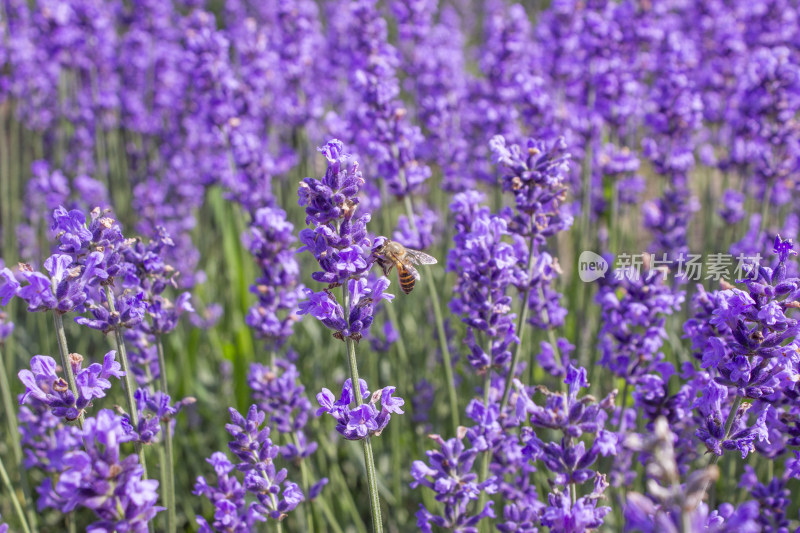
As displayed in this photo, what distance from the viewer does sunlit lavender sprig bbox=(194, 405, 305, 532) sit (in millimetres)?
1877

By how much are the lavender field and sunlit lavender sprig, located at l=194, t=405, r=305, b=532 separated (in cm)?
1

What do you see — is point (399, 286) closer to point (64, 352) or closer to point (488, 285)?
point (488, 285)

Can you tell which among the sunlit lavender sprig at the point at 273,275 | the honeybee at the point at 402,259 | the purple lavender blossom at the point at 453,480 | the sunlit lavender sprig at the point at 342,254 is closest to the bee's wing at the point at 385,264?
the honeybee at the point at 402,259

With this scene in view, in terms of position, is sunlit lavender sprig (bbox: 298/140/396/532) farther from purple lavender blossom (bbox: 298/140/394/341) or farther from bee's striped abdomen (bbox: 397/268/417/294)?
bee's striped abdomen (bbox: 397/268/417/294)

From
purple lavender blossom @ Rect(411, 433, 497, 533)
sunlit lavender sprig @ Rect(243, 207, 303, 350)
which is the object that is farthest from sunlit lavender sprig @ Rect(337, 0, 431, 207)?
purple lavender blossom @ Rect(411, 433, 497, 533)

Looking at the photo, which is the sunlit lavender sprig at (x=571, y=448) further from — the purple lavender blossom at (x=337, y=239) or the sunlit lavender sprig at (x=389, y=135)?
the sunlit lavender sprig at (x=389, y=135)

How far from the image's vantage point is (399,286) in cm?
373

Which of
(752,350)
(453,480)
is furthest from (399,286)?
(752,350)

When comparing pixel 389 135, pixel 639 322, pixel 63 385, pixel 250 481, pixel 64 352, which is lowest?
pixel 250 481

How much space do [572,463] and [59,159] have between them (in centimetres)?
534

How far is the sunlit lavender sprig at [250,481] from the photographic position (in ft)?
6.16

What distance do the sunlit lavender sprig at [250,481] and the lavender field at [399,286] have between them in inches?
0.5

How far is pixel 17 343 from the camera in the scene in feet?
13.5

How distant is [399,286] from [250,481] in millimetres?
1970
